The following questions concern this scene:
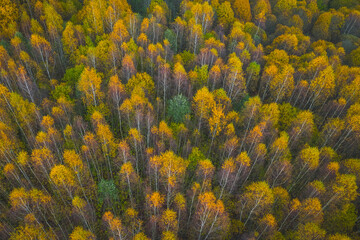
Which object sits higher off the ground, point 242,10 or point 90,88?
point 242,10

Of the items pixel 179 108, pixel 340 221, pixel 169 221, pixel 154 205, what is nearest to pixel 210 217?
pixel 169 221

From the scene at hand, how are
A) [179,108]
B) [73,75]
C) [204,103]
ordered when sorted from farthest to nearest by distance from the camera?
[73,75]
[204,103]
[179,108]

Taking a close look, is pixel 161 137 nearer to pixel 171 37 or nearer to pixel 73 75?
pixel 73 75

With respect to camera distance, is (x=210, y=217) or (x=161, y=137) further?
(x=161, y=137)

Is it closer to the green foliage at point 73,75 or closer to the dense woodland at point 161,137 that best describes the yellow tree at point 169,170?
the dense woodland at point 161,137

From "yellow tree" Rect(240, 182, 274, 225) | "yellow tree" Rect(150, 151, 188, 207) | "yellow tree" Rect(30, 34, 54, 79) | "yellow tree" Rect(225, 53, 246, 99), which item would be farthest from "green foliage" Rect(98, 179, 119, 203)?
"yellow tree" Rect(225, 53, 246, 99)

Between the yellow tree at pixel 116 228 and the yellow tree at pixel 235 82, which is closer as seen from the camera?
the yellow tree at pixel 116 228

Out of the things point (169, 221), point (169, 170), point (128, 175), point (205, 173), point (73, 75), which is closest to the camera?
point (169, 221)

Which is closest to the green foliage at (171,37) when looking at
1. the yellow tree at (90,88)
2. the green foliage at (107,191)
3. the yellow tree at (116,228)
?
the yellow tree at (90,88)
